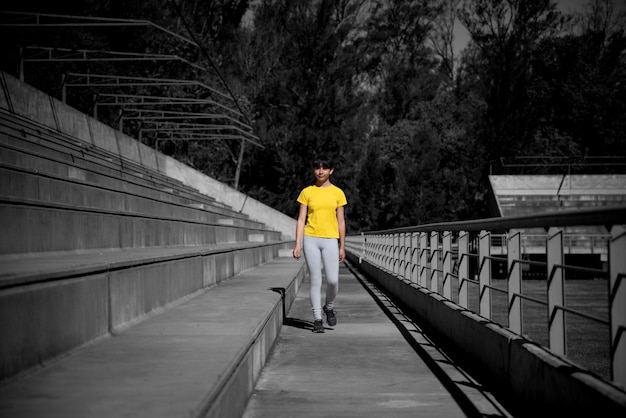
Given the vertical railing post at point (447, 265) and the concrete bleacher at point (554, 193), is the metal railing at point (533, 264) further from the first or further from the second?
the concrete bleacher at point (554, 193)

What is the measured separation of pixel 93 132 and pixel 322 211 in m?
12.7

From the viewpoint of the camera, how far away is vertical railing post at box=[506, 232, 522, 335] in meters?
6.20

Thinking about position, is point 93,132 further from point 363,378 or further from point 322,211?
point 363,378

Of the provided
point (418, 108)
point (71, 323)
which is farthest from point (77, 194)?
point (418, 108)

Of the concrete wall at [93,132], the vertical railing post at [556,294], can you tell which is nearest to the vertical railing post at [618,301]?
the vertical railing post at [556,294]

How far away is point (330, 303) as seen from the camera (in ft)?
33.2

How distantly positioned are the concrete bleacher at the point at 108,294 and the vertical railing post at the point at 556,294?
2071mm

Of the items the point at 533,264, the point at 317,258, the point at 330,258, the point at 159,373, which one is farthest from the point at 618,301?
the point at 317,258

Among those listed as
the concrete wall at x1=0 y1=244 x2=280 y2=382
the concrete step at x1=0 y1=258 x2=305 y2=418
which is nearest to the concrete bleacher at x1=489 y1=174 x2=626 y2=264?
A: the concrete wall at x1=0 y1=244 x2=280 y2=382

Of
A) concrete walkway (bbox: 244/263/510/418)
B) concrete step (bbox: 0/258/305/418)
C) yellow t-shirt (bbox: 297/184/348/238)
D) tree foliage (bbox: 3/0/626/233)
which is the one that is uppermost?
tree foliage (bbox: 3/0/626/233)

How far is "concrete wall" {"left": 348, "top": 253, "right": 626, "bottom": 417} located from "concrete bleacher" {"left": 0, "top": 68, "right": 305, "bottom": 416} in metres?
1.89

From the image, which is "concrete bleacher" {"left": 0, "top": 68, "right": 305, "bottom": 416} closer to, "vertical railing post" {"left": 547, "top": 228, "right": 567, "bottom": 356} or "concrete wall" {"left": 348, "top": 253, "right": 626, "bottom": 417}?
"concrete wall" {"left": 348, "top": 253, "right": 626, "bottom": 417}

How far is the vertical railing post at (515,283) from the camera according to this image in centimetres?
620

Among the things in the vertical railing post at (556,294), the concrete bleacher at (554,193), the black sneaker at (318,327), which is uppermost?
the concrete bleacher at (554,193)
